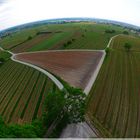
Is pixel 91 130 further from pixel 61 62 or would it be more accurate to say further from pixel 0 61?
pixel 0 61

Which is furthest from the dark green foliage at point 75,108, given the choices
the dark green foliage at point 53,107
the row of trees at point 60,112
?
the dark green foliage at point 53,107

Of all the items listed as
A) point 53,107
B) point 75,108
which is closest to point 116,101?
point 75,108

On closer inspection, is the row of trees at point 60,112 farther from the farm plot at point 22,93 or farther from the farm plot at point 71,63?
the farm plot at point 71,63

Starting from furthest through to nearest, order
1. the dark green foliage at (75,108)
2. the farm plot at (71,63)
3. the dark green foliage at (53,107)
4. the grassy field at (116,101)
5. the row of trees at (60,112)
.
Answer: the farm plot at (71,63) < the grassy field at (116,101) < the dark green foliage at (75,108) < the dark green foliage at (53,107) < the row of trees at (60,112)

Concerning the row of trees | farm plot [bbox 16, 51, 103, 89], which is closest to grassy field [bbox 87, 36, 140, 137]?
farm plot [bbox 16, 51, 103, 89]

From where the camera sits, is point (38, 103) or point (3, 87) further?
point (3, 87)

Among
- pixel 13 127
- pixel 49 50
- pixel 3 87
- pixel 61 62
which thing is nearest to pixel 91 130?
pixel 13 127

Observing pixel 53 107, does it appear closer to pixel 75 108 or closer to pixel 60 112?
pixel 60 112
